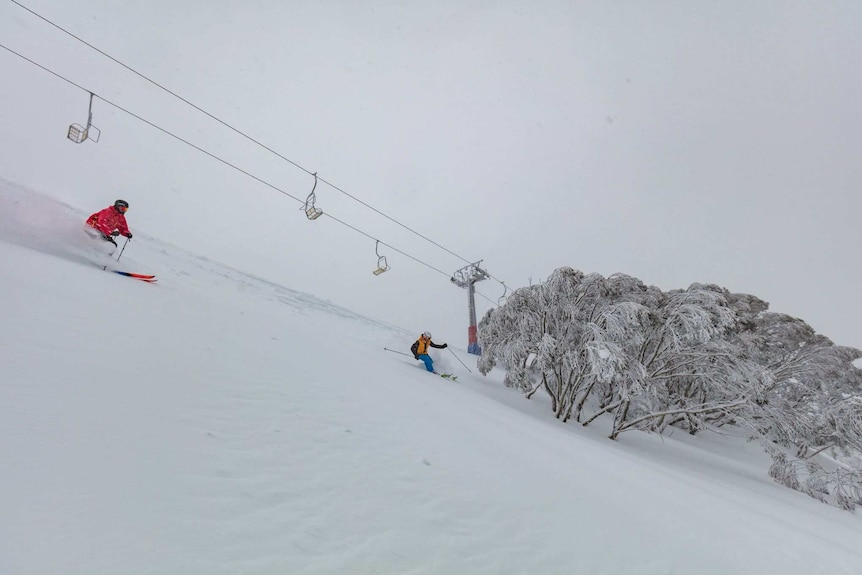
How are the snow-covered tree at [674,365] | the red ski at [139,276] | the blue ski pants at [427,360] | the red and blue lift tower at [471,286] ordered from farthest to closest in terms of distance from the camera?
1. the red and blue lift tower at [471,286]
2. the blue ski pants at [427,360]
3. the snow-covered tree at [674,365]
4. the red ski at [139,276]

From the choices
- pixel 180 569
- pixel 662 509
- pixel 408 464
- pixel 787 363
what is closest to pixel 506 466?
pixel 408 464

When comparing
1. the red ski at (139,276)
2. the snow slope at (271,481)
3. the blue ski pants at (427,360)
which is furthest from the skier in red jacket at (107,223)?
the blue ski pants at (427,360)

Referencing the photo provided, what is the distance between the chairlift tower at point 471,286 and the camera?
1957 centimetres

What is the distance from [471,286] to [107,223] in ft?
56.3

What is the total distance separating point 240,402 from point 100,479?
1.29 meters

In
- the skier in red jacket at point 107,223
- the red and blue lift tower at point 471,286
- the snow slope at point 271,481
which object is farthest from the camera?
the red and blue lift tower at point 471,286

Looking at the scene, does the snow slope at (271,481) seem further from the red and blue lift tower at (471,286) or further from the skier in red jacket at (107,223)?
the red and blue lift tower at (471,286)

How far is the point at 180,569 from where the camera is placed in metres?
0.99

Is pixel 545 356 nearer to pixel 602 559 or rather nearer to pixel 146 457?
pixel 602 559

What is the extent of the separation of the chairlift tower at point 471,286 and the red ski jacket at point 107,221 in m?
15.8

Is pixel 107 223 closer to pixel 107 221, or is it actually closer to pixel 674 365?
pixel 107 221

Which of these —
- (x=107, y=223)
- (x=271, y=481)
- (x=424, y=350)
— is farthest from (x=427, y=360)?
(x=271, y=481)

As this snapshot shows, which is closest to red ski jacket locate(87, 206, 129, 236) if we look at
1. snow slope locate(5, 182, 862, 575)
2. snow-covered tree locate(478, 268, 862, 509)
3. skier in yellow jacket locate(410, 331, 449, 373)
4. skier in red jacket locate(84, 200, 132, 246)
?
skier in red jacket locate(84, 200, 132, 246)

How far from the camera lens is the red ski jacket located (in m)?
7.60
